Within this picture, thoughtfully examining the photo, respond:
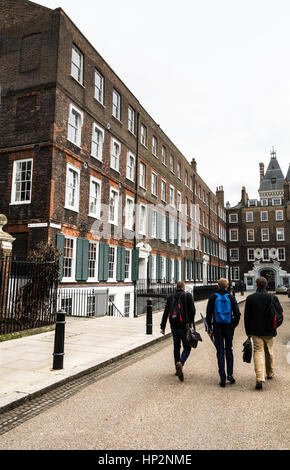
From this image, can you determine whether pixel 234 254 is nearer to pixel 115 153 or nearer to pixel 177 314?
pixel 115 153

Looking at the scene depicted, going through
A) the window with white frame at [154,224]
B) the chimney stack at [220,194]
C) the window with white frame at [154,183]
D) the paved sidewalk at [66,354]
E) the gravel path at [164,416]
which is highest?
the chimney stack at [220,194]

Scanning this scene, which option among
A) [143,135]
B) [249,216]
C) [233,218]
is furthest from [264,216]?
[143,135]

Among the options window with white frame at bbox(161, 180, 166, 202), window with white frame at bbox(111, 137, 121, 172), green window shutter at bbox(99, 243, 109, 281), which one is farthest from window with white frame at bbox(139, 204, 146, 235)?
green window shutter at bbox(99, 243, 109, 281)

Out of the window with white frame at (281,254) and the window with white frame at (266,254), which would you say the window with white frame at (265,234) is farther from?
the window with white frame at (281,254)

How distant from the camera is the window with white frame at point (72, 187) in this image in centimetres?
1544

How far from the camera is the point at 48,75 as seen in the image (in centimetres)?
1516

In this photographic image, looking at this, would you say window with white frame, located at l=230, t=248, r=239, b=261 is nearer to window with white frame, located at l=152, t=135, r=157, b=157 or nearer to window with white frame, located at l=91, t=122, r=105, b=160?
window with white frame, located at l=152, t=135, r=157, b=157

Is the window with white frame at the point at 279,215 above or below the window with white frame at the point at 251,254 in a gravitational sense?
above

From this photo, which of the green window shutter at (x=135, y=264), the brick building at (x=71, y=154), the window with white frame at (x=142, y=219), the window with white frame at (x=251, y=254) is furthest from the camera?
the window with white frame at (x=251, y=254)

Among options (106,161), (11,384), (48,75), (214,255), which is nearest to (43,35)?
(48,75)

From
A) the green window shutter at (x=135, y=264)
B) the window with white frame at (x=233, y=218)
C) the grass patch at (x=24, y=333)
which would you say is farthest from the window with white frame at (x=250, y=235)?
the grass patch at (x=24, y=333)

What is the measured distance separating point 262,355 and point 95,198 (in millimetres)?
13532

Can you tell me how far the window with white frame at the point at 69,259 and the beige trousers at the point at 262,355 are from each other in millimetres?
10491

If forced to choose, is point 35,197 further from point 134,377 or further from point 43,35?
point 134,377
